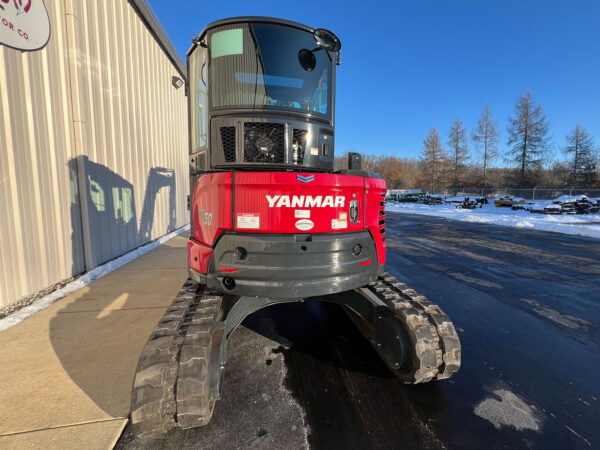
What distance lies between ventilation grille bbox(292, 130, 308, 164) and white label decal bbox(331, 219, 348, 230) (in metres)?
0.72

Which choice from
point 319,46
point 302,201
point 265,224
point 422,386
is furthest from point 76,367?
point 319,46

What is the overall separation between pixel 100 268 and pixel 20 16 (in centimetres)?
449

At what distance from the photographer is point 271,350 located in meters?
3.21

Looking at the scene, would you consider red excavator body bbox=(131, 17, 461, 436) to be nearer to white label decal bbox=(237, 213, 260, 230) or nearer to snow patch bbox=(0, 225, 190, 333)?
white label decal bbox=(237, 213, 260, 230)

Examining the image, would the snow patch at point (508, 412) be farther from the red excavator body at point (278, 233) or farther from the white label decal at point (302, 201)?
the white label decal at point (302, 201)

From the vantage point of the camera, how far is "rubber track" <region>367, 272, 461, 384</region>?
2387 mm

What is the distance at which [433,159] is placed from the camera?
51.7 metres

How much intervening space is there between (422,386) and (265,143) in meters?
2.73

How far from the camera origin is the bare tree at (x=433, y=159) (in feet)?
168

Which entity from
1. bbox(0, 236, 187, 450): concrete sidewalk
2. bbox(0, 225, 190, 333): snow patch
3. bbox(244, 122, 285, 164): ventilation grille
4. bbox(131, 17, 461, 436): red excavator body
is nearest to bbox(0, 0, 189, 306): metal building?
bbox(0, 225, 190, 333): snow patch

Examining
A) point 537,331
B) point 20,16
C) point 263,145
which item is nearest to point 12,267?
point 20,16

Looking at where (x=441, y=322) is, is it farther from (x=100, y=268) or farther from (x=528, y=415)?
(x=100, y=268)

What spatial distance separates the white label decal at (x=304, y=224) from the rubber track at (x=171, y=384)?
1.08m

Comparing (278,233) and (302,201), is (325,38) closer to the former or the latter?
(302,201)
